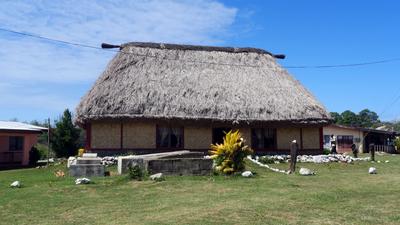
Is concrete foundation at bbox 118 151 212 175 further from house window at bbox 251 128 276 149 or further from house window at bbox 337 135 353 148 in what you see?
house window at bbox 337 135 353 148

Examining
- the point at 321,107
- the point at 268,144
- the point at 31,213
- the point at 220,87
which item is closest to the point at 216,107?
the point at 220,87

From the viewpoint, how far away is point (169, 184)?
1424cm

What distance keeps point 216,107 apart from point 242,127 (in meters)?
2.25

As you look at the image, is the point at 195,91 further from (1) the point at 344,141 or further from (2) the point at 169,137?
(1) the point at 344,141

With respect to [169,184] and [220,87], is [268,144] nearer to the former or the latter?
[220,87]

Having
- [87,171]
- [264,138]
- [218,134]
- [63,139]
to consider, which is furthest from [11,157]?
[264,138]

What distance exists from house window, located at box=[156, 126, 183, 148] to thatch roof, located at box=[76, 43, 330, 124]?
1546 millimetres

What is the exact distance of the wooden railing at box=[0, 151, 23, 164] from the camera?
28845 mm

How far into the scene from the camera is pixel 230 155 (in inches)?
671

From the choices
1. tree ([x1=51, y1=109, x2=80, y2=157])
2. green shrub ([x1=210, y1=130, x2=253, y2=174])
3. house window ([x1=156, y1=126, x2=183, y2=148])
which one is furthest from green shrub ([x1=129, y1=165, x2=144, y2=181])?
tree ([x1=51, y1=109, x2=80, y2=157])

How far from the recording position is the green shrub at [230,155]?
17.0 metres

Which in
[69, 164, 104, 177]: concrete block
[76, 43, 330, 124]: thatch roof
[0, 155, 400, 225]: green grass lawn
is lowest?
[0, 155, 400, 225]: green grass lawn

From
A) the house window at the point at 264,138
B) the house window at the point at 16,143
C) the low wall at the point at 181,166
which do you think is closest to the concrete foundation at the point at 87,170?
the low wall at the point at 181,166

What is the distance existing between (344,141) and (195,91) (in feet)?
77.3
